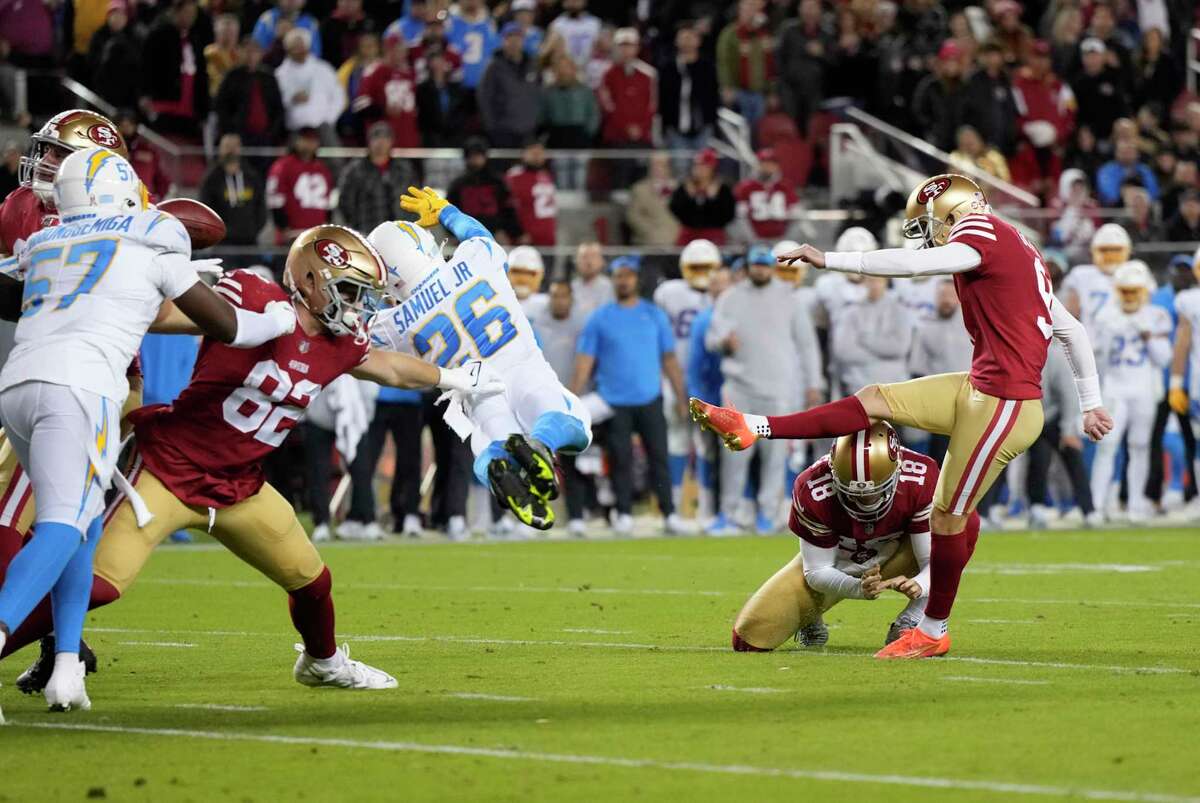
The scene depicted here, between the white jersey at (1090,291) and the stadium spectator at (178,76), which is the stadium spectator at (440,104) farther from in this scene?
the white jersey at (1090,291)

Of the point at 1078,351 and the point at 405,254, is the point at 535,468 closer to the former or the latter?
the point at 405,254

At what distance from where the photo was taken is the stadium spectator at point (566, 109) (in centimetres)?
1942

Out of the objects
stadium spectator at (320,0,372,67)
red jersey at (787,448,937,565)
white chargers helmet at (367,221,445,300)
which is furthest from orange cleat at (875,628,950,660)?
stadium spectator at (320,0,372,67)

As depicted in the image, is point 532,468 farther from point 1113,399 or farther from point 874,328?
point 1113,399

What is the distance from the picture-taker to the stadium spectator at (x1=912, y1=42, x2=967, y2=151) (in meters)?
21.0

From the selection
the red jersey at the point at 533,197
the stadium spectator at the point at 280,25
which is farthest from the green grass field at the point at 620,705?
the stadium spectator at the point at 280,25

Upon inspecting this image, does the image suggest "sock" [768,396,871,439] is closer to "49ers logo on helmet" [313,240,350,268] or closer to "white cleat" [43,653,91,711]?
"49ers logo on helmet" [313,240,350,268]

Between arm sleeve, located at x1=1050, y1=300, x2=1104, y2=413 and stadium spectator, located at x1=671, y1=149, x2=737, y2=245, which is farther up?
arm sleeve, located at x1=1050, y1=300, x2=1104, y2=413

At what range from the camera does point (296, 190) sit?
17.1 m

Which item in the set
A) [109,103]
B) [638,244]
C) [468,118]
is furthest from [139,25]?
[638,244]

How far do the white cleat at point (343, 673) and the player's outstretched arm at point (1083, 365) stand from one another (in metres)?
3.06

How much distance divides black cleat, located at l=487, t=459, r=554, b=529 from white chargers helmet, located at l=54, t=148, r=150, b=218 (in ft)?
6.12

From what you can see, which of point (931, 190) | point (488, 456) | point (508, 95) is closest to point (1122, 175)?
point (508, 95)

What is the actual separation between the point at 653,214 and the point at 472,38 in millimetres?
2628
